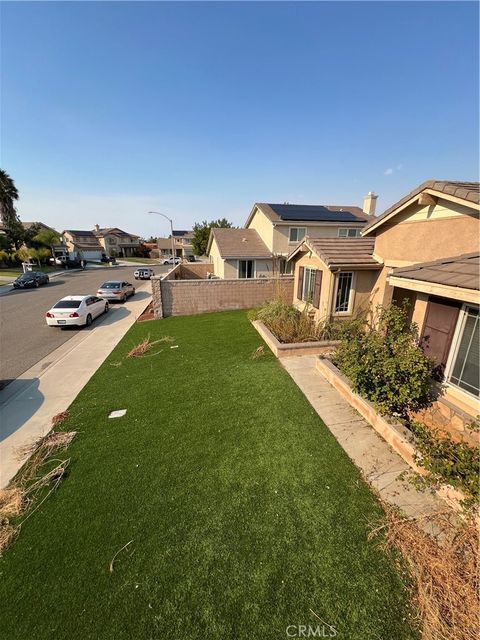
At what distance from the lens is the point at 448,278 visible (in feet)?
16.4

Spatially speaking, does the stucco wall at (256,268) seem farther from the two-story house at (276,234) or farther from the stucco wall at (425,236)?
the stucco wall at (425,236)

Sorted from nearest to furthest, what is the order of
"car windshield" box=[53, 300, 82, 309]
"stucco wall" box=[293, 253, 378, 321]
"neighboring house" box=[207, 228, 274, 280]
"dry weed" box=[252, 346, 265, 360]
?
"dry weed" box=[252, 346, 265, 360], "stucco wall" box=[293, 253, 378, 321], "car windshield" box=[53, 300, 82, 309], "neighboring house" box=[207, 228, 274, 280]

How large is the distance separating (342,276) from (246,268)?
1245 centimetres

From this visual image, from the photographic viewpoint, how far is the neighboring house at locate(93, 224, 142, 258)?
71.8 metres

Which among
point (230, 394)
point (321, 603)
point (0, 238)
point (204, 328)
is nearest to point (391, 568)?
point (321, 603)

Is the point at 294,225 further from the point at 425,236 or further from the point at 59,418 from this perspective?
the point at 59,418

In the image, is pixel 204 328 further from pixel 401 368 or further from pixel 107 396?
pixel 401 368

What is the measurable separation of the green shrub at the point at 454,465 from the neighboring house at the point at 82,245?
69629mm

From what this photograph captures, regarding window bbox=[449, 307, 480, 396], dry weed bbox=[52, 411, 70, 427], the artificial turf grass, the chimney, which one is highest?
the chimney

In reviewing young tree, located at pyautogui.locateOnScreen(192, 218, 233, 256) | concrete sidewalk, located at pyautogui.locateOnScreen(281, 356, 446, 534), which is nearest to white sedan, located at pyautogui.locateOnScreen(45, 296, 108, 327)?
concrete sidewalk, located at pyautogui.locateOnScreen(281, 356, 446, 534)

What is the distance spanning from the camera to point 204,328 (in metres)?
12.8

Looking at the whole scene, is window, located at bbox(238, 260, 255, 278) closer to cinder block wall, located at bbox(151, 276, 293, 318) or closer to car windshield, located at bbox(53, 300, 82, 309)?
cinder block wall, located at bbox(151, 276, 293, 318)

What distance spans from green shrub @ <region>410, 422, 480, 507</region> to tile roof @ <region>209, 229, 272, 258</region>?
18600 mm

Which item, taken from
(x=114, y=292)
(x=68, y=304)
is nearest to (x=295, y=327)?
(x=68, y=304)
